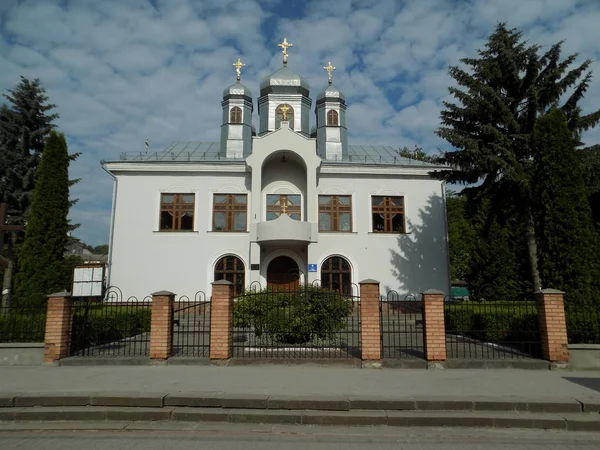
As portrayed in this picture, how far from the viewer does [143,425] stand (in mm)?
5648

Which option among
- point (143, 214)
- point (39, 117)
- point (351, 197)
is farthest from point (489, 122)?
point (39, 117)

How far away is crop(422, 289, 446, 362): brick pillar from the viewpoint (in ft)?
27.1

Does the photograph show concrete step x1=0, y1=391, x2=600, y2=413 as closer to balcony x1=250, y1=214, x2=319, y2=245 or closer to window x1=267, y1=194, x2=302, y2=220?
balcony x1=250, y1=214, x2=319, y2=245

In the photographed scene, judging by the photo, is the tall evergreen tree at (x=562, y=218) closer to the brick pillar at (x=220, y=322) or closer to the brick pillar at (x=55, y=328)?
the brick pillar at (x=220, y=322)

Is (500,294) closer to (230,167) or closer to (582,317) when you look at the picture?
(582,317)

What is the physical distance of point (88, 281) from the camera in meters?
12.1

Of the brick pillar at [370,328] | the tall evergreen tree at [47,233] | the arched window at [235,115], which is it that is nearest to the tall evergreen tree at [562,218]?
the brick pillar at [370,328]

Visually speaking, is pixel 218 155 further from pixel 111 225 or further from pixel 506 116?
pixel 506 116

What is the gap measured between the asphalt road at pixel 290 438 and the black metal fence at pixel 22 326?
4.84 m

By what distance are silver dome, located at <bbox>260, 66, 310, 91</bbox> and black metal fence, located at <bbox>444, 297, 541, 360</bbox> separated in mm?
16249

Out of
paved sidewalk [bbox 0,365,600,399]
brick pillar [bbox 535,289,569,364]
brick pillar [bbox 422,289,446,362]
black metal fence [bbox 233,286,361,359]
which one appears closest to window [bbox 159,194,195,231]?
black metal fence [bbox 233,286,361,359]

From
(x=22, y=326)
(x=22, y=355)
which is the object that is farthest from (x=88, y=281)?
(x=22, y=355)

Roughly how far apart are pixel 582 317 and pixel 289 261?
12.5 metres

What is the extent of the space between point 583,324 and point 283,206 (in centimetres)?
1332
